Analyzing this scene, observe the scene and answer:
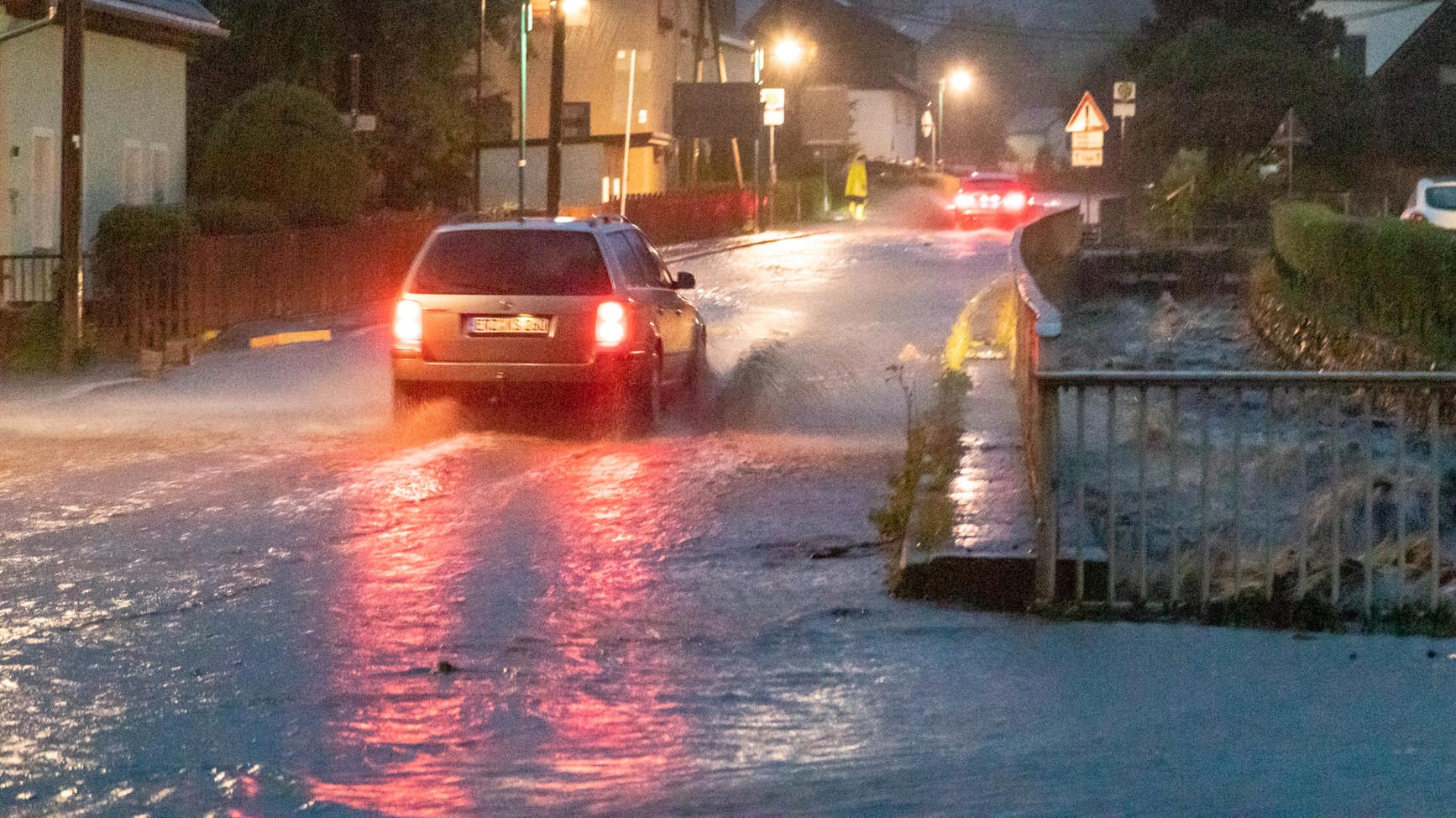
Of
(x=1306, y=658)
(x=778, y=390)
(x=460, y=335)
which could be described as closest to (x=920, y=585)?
(x=1306, y=658)

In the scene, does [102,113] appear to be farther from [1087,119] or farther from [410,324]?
[1087,119]

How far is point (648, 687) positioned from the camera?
7129 mm

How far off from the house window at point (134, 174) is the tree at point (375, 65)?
9385 millimetres

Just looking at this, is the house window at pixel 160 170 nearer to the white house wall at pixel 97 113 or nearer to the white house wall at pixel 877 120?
the white house wall at pixel 97 113

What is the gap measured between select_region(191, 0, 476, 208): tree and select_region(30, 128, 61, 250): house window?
12383mm

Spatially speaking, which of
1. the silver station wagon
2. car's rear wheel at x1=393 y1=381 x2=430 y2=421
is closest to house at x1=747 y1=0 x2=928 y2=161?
the silver station wagon

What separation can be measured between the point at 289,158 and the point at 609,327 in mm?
16989

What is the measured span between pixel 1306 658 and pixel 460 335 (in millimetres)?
7663

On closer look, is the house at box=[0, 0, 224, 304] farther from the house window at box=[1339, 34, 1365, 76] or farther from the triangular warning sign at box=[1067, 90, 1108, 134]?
the house window at box=[1339, 34, 1365, 76]

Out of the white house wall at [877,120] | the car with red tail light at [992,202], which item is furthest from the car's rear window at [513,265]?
the white house wall at [877,120]

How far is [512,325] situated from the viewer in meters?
13.6

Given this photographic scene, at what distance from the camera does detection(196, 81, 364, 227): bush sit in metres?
29.1

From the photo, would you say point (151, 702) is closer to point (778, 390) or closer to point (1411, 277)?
point (778, 390)

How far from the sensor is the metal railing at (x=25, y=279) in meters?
21.9
